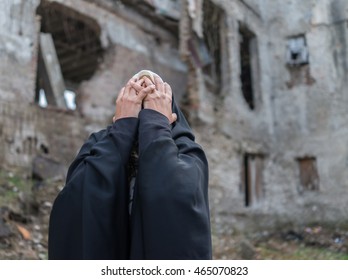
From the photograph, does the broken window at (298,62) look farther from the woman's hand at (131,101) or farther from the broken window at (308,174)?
the woman's hand at (131,101)

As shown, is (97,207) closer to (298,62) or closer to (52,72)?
(52,72)

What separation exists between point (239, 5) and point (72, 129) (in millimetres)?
6983

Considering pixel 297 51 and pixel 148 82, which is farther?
pixel 297 51

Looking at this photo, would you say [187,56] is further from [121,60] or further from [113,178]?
[113,178]

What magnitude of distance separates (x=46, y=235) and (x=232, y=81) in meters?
7.52

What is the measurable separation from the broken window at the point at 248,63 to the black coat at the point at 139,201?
483 inches

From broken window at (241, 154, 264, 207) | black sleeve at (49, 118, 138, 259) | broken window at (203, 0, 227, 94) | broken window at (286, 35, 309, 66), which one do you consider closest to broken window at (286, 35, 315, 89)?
broken window at (286, 35, 309, 66)

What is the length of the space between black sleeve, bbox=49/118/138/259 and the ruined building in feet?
23.1

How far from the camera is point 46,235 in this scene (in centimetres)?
718

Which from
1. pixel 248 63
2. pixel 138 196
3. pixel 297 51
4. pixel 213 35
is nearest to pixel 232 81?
pixel 213 35

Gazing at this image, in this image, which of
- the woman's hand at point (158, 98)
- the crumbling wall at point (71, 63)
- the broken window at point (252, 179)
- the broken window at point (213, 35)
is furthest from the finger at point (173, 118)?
the broken window at point (213, 35)

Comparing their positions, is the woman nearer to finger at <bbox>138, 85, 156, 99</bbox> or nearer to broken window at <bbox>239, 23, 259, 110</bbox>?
finger at <bbox>138, 85, 156, 99</bbox>

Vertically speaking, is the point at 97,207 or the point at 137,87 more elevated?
the point at 137,87

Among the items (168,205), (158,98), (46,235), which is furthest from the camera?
(46,235)
